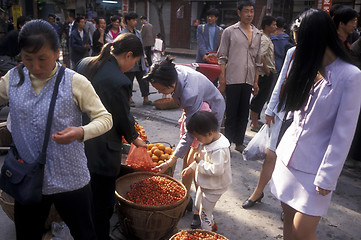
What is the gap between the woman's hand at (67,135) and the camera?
1525mm

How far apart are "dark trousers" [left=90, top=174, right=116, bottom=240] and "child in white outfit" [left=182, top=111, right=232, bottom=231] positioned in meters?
0.77

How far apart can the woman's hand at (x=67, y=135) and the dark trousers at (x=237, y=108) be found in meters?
3.55

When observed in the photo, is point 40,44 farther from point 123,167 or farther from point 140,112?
point 140,112

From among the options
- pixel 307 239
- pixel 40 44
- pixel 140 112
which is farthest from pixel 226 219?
pixel 140 112

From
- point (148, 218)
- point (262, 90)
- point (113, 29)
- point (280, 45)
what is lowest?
point (148, 218)

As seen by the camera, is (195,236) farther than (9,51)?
No

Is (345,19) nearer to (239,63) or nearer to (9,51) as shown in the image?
(239,63)

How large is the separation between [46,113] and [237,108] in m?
3.63

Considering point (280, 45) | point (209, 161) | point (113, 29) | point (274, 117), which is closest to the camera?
point (209, 161)

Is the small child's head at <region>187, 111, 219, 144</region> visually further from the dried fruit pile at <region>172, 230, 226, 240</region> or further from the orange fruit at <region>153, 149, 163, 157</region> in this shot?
the orange fruit at <region>153, 149, 163, 157</region>

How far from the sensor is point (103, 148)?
7.92 feet

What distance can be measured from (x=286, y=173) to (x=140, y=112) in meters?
5.38

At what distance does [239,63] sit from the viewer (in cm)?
477

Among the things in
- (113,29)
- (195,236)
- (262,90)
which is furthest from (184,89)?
(113,29)
